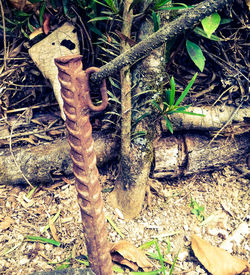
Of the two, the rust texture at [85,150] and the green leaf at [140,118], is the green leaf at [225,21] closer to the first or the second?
the green leaf at [140,118]

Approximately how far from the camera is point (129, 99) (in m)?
1.32

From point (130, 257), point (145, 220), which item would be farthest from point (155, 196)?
point (130, 257)

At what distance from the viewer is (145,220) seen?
1514 mm

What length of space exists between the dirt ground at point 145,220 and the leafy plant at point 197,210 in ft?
0.07

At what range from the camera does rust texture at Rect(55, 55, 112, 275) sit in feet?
3.25

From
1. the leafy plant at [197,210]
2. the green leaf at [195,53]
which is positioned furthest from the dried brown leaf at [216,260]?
the green leaf at [195,53]

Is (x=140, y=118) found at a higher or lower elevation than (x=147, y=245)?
higher

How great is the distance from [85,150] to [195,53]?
80 cm

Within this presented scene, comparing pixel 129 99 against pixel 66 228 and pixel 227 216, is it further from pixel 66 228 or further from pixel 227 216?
pixel 227 216

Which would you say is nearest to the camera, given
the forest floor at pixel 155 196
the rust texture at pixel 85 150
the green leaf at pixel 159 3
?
the rust texture at pixel 85 150

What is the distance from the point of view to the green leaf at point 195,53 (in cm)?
134

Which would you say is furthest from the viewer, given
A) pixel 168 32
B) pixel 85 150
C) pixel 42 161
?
pixel 42 161

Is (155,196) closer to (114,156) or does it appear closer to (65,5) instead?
(114,156)

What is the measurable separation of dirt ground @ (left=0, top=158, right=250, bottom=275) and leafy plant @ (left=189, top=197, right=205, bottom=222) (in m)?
0.02
